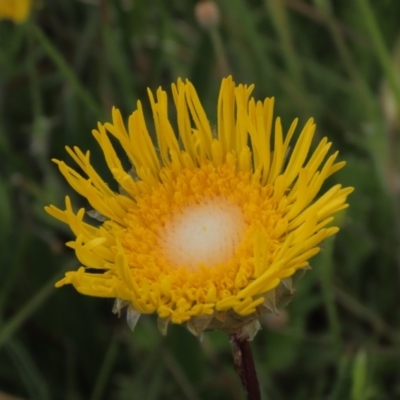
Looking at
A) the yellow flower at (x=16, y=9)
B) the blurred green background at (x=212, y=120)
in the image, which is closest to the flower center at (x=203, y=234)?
the blurred green background at (x=212, y=120)

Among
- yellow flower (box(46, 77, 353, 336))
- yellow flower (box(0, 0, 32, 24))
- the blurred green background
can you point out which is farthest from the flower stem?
yellow flower (box(0, 0, 32, 24))

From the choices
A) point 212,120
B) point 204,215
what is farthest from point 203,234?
point 212,120

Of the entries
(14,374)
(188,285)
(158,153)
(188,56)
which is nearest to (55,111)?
(188,56)

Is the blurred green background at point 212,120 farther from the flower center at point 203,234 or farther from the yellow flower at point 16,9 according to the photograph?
the flower center at point 203,234

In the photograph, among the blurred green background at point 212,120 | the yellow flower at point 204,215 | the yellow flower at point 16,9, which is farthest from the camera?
the yellow flower at point 16,9

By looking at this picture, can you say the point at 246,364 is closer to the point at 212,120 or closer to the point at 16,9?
the point at 212,120

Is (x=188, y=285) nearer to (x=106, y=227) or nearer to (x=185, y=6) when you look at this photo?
(x=106, y=227)

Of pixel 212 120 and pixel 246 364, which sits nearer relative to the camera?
pixel 246 364

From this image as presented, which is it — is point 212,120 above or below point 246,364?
above
